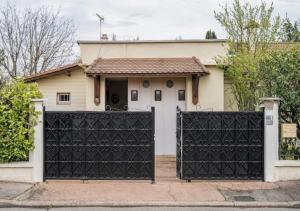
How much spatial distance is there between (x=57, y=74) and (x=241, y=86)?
6817mm

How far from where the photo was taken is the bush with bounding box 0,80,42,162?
11.7 meters

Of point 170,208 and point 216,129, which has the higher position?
point 216,129

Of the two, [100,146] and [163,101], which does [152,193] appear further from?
[163,101]

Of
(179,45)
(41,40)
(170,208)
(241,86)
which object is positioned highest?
(41,40)

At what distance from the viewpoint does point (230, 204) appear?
32.4ft

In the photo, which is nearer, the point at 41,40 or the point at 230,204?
the point at 230,204

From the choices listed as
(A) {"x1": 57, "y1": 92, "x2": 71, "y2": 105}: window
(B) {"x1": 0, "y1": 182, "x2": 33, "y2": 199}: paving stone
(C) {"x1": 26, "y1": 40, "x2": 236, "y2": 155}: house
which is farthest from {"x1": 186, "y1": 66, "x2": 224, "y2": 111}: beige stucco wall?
(B) {"x1": 0, "y1": 182, "x2": 33, "y2": 199}: paving stone

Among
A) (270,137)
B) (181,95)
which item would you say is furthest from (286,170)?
(181,95)

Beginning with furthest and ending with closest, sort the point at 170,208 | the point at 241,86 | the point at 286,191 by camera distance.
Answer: the point at 241,86, the point at 286,191, the point at 170,208

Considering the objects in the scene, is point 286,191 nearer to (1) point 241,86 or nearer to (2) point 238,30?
(1) point 241,86

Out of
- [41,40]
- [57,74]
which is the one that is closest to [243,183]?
[57,74]

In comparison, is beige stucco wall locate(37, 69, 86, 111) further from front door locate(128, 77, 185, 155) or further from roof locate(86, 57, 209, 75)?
front door locate(128, 77, 185, 155)

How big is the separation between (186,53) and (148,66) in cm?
177

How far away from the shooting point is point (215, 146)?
11.8 m
